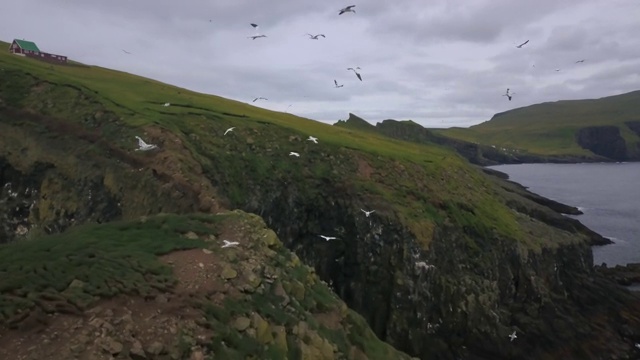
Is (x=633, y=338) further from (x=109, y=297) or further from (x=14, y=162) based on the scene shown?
(x=14, y=162)

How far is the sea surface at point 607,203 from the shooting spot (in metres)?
68.9

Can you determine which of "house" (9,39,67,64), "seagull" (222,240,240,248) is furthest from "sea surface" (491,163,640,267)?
"house" (9,39,67,64)

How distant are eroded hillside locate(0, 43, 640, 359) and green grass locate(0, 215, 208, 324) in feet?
41.4

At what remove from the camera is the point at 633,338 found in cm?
3906

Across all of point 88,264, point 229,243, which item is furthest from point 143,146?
point 88,264

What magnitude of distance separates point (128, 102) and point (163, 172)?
1352cm

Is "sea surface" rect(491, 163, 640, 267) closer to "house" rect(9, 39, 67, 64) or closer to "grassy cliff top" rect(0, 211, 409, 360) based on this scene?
"grassy cliff top" rect(0, 211, 409, 360)

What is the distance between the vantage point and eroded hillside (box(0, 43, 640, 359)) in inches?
1316

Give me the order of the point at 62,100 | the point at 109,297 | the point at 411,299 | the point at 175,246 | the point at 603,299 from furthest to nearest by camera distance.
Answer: the point at 603,299, the point at 62,100, the point at 411,299, the point at 175,246, the point at 109,297

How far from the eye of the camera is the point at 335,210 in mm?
38781

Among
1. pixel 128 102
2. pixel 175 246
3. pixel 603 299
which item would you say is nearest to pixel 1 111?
pixel 128 102

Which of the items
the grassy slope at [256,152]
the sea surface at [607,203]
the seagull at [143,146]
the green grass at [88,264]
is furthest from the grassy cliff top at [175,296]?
the sea surface at [607,203]

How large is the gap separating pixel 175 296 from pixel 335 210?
984 inches

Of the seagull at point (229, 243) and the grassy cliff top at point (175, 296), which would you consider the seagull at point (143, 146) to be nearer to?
the grassy cliff top at point (175, 296)
